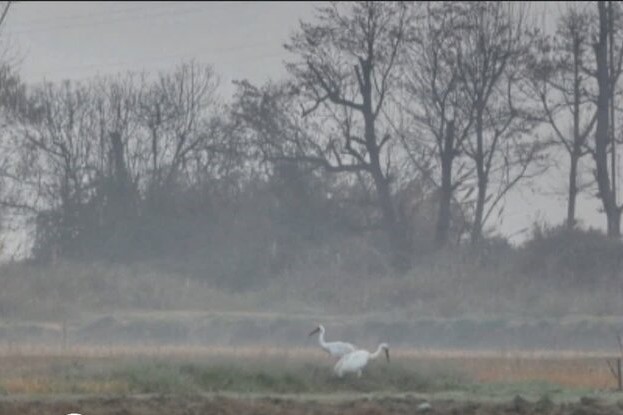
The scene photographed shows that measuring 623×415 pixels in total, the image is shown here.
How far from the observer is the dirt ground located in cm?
2888

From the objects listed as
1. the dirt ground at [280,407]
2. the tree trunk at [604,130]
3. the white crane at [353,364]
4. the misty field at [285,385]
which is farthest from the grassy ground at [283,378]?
the tree trunk at [604,130]

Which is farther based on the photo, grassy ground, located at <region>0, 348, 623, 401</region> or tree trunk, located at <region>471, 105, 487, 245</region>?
tree trunk, located at <region>471, 105, 487, 245</region>

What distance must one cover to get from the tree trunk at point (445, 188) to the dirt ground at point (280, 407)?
3318cm

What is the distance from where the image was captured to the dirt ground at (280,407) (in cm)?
2888

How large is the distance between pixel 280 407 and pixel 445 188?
3581cm

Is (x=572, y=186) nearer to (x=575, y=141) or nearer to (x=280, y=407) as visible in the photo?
(x=575, y=141)

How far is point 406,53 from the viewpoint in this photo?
2562 inches

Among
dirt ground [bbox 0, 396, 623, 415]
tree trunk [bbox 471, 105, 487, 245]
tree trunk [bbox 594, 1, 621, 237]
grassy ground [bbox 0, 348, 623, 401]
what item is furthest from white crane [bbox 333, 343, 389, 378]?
tree trunk [bbox 471, 105, 487, 245]

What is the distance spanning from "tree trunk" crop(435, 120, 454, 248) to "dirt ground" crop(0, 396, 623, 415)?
33.2 metres

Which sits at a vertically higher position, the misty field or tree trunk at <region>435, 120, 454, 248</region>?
tree trunk at <region>435, 120, 454, 248</region>

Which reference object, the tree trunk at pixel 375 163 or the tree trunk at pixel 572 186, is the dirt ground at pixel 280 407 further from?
the tree trunk at pixel 375 163

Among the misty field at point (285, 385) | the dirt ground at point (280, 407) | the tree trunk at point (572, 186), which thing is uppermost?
the tree trunk at point (572, 186)

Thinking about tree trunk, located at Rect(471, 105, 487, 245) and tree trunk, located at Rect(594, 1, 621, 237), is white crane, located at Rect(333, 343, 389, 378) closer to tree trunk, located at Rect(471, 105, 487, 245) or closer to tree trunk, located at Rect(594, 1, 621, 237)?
tree trunk, located at Rect(594, 1, 621, 237)

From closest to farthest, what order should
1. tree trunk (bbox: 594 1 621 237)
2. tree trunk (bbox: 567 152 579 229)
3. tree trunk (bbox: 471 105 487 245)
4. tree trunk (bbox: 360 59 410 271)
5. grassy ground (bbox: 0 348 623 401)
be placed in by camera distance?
grassy ground (bbox: 0 348 623 401) < tree trunk (bbox: 594 1 621 237) < tree trunk (bbox: 567 152 579 229) < tree trunk (bbox: 471 105 487 245) < tree trunk (bbox: 360 59 410 271)
